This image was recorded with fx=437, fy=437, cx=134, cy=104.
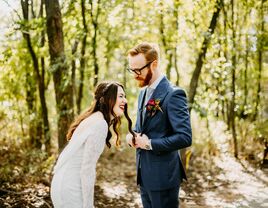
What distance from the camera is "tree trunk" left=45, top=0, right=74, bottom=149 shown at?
274 inches

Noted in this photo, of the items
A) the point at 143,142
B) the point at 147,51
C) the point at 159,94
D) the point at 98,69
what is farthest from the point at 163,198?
the point at 98,69

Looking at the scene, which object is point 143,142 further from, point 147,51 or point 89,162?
point 147,51

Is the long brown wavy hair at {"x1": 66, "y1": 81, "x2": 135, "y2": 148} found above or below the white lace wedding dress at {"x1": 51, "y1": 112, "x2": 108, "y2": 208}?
above

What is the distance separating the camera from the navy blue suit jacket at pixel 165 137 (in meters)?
3.54

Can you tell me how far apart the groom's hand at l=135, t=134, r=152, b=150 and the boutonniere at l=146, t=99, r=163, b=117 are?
0.66 feet

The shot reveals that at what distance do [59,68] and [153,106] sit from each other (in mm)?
3888

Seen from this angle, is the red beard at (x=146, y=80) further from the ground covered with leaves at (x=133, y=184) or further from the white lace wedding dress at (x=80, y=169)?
the ground covered with leaves at (x=133, y=184)

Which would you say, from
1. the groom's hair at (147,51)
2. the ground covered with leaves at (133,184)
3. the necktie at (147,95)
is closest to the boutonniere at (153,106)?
the necktie at (147,95)

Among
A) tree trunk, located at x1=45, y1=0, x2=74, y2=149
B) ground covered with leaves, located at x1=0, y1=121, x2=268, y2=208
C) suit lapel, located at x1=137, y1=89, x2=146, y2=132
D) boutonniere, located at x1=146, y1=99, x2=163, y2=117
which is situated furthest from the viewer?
ground covered with leaves, located at x1=0, y1=121, x2=268, y2=208

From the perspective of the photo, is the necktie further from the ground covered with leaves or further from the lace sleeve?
the ground covered with leaves

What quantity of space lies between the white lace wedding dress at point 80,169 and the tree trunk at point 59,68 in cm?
352

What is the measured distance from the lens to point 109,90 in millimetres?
3715

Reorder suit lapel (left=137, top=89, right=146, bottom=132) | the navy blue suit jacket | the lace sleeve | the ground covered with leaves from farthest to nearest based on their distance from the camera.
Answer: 1. the ground covered with leaves
2. suit lapel (left=137, top=89, right=146, bottom=132)
3. the navy blue suit jacket
4. the lace sleeve

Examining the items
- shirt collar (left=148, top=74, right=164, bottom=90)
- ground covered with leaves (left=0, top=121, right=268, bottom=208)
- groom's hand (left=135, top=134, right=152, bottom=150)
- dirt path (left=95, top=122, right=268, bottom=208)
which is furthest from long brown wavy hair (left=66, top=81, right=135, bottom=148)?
dirt path (left=95, top=122, right=268, bottom=208)
